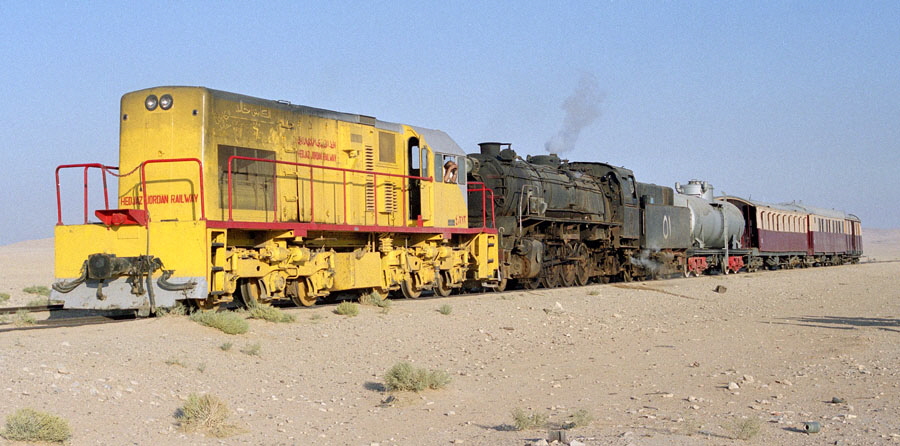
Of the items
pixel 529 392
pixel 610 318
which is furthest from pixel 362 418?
pixel 610 318

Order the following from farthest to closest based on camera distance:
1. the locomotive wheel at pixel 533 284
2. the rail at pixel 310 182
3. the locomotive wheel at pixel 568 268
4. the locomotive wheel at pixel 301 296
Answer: the locomotive wheel at pixel 568 268 < the locomotive wheel at pixel 533 284 < the locomotive wheel at pixel 301 296 < the rail at pixel 310 182

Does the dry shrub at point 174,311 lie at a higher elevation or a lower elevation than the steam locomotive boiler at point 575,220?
lower

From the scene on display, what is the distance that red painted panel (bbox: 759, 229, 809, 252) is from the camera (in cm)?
3569

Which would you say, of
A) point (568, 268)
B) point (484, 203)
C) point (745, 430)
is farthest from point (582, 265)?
point (745, 430)

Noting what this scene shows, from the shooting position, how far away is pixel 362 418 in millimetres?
7520

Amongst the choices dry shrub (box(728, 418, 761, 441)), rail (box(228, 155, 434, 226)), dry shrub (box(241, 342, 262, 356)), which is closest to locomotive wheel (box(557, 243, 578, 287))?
rail (box(228, 155, 434, 226))

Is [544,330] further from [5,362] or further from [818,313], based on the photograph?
[5,362]

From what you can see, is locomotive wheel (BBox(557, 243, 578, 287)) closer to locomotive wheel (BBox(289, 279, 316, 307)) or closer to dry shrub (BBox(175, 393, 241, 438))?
locomotive wheel (BBox(289, 279, 316, 307))

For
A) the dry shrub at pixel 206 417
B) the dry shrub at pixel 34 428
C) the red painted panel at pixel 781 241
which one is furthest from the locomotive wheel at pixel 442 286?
the red painted panel at pixel 781 241

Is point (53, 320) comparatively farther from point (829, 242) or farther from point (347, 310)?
point (829, 242)

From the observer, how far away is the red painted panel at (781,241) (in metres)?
35.7

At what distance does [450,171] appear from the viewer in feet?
53.8

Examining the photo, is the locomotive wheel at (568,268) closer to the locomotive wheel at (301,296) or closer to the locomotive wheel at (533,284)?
the locomotive wheel at (533,284)

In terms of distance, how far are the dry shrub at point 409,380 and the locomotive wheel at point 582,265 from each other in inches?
541
